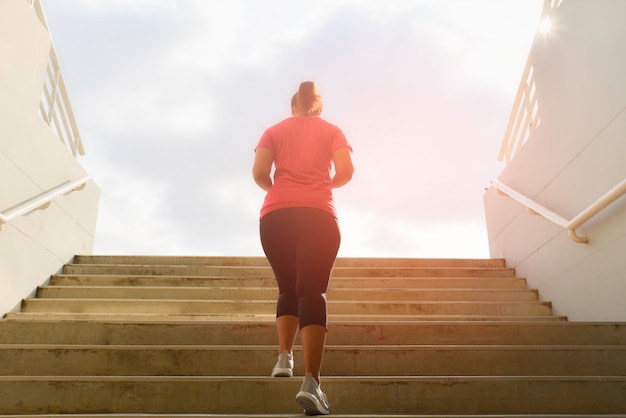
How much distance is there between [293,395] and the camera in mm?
2676

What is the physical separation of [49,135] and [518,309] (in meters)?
4.03

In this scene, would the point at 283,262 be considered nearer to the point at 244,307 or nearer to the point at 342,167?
the point at 342,167

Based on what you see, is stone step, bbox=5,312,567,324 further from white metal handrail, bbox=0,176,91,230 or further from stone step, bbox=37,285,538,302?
white metal handrail, bbox=0,176,91,230

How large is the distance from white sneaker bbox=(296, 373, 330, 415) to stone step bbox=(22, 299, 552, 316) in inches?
80.8

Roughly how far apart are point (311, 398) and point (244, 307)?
2270 millimetres

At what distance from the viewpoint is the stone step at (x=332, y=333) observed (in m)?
3.46

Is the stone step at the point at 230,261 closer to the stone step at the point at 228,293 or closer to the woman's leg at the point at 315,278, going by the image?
the stone step at the point at 228,293

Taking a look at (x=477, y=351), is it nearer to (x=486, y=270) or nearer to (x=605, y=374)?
(x=605, y=374)

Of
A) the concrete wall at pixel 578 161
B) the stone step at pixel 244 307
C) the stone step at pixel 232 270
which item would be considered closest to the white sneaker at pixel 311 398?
the stone step at pixel 244 307

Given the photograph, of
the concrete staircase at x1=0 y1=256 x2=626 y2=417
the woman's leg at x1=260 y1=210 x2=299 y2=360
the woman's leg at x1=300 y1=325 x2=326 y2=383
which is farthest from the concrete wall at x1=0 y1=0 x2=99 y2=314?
the woman's leg at x1=300 y1=325 x2=326 y2=383

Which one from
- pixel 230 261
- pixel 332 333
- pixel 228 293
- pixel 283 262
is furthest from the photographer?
pixel 230 261

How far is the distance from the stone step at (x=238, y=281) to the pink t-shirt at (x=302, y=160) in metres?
2.52

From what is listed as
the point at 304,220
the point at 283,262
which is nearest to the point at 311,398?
the point at 283,262

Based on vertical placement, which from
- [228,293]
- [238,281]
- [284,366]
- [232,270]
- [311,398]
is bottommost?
[311,398]
